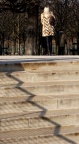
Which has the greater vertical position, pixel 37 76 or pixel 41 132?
pixel 37 76

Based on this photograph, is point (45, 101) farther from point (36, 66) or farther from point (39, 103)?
point (36, 66)

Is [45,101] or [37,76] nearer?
[45,101]

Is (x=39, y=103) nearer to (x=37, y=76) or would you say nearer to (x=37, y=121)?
(x=37, y=121)

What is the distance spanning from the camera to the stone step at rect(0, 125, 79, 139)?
5160 millimetres

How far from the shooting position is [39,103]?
6.04 m

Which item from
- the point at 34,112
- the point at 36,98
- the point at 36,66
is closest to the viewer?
the point at 34,112

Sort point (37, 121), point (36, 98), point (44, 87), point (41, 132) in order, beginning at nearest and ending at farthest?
point (41, 132)
point (37, 121)
point (36, 98)
point (44, 87)

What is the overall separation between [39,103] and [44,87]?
1.59 feet

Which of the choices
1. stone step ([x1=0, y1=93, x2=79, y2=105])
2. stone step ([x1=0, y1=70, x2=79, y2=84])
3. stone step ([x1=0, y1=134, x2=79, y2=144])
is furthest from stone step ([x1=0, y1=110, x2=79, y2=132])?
stone step ([x1=0, y1=70, x2=79, y2=84])

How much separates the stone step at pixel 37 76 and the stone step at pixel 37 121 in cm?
126

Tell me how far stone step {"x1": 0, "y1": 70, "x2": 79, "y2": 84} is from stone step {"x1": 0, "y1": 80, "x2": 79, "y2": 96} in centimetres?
18

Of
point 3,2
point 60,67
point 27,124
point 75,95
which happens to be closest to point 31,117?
point 27,124


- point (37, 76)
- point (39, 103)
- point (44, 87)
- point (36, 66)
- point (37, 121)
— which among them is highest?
point (36, 66)

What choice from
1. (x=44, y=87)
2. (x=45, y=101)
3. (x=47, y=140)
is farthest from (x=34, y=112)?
(x=44, y=87)
